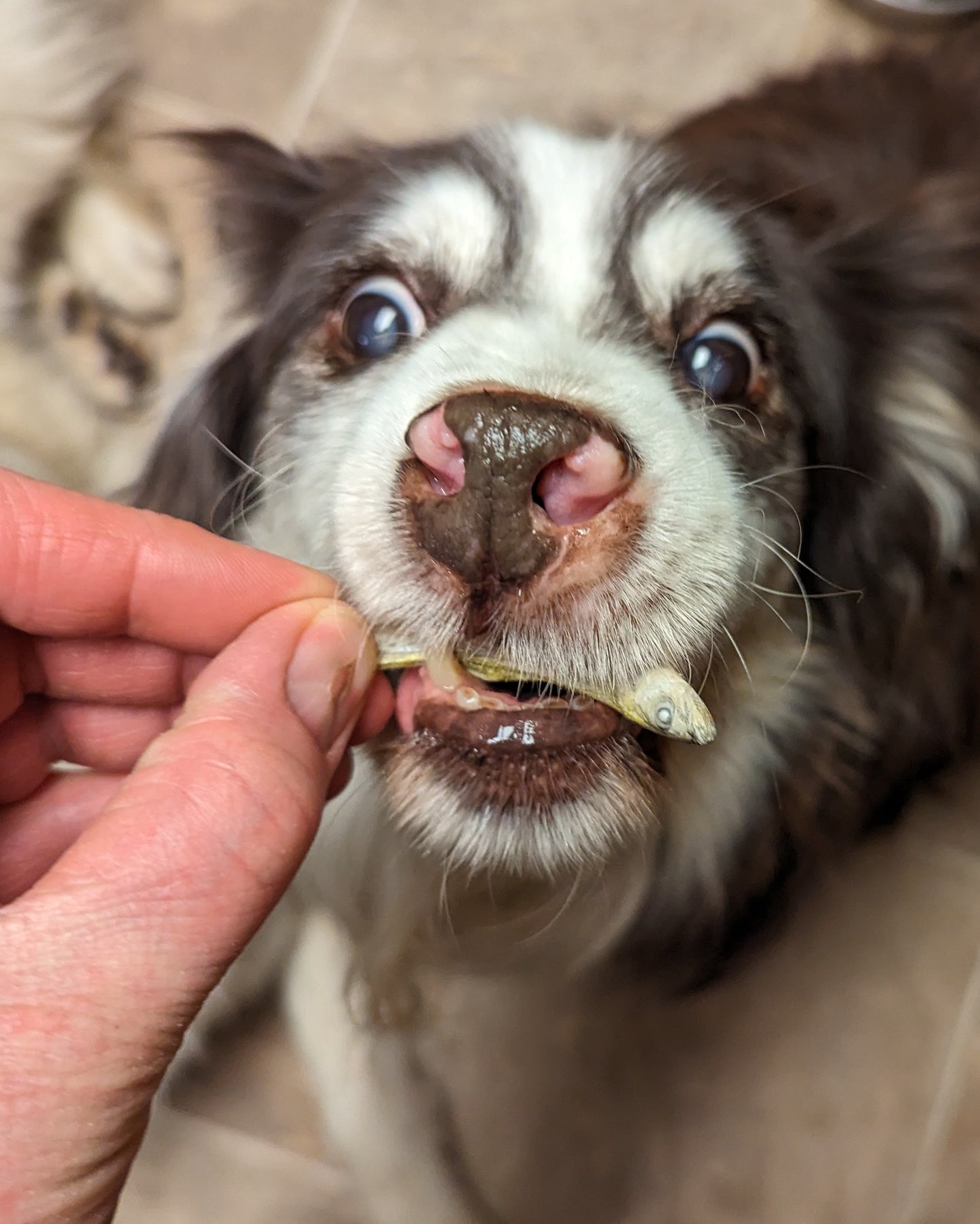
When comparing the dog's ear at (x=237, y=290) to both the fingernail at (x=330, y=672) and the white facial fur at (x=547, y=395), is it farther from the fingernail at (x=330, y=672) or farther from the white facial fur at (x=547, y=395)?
the fingernail at (x=330, y=672)

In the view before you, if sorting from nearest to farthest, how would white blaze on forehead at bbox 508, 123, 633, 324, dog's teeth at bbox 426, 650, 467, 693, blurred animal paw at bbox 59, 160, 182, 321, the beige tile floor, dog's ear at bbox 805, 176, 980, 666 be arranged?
dog's teeth at bbox 426, 650, 467, 693 → white blaze on forehead at bbox 508, 123, 633, 324 → dog's ear at bbox 805, 176, 980, 666 → the beige tile floor → blurred animal paw at bbox 59, 160, 182, 321

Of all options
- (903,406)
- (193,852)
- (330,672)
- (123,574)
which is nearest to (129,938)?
(193,852)

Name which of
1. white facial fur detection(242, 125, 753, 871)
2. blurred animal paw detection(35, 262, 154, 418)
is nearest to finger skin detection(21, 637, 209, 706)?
white facial fur detection(242, 125, 753, 871)

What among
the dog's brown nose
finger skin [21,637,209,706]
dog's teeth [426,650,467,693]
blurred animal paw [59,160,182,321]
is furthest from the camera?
blurred animal paw [59,160,182,321]

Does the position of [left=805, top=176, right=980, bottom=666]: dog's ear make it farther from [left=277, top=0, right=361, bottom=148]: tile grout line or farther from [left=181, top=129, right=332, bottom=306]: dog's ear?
[left=277, top=0, right=361, bottom=148]: tile grout line

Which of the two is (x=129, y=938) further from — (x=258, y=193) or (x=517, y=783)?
(x=258, y=193)

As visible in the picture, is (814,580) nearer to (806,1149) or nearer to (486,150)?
(486,150)

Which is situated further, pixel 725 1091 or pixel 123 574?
pixel 725 1091
